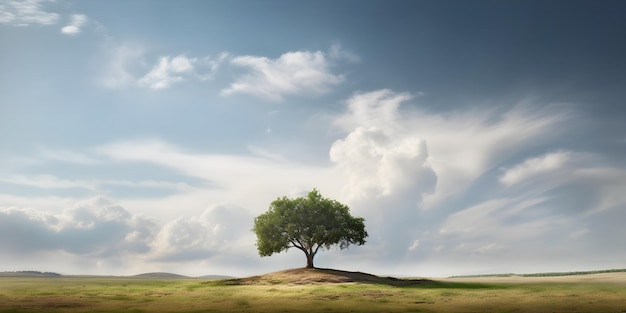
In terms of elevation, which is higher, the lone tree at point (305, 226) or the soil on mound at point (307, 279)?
the lone tree at point (305, 226)

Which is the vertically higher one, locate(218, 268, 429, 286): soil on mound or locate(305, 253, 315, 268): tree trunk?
locate(305, 253, 315, 268): tree trunk

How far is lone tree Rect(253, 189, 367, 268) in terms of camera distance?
103 meters

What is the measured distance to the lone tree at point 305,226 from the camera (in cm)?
10256

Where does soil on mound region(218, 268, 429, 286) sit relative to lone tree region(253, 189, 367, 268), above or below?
below

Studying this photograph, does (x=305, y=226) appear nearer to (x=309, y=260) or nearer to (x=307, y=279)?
(x=309, y=260)

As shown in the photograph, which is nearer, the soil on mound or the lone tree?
the soil on mound

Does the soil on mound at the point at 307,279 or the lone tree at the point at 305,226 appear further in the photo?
the lone tree at the point at 305,226

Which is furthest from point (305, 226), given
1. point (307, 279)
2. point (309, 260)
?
point (307, 279)

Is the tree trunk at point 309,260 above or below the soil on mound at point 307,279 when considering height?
above

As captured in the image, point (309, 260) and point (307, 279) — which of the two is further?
point (309, 260)

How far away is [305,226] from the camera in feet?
339

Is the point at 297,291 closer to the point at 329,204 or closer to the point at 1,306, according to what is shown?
the point at 1,306

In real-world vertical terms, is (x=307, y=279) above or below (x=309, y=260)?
below

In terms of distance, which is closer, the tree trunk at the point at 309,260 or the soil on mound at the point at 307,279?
the soil on mound at the point at 307,279
